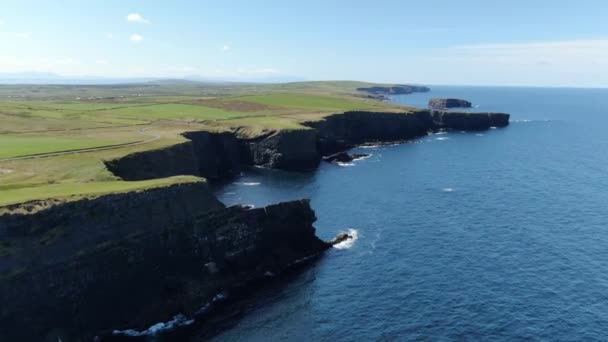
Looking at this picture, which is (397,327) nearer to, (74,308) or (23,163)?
(74,308)

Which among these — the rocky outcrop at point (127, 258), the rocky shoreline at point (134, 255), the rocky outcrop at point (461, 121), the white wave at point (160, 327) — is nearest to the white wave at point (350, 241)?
the rocky shoreline at point (134, 255)

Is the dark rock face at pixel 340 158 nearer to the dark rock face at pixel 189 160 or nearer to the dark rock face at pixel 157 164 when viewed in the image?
the dark rock face at pixel 189 160

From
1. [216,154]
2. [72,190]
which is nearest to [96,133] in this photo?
[216,154]

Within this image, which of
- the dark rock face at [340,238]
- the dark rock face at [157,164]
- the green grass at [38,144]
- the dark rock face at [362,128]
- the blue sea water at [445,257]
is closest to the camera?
the blue sea water at [445,257]

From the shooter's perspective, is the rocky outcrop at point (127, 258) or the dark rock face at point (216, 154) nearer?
the rocky outcrop at point (127, 258)

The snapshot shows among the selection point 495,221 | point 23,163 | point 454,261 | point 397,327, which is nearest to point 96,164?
point 23,163

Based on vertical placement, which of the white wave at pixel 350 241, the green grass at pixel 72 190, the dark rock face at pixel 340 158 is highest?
the green grass at pixel 72 190
